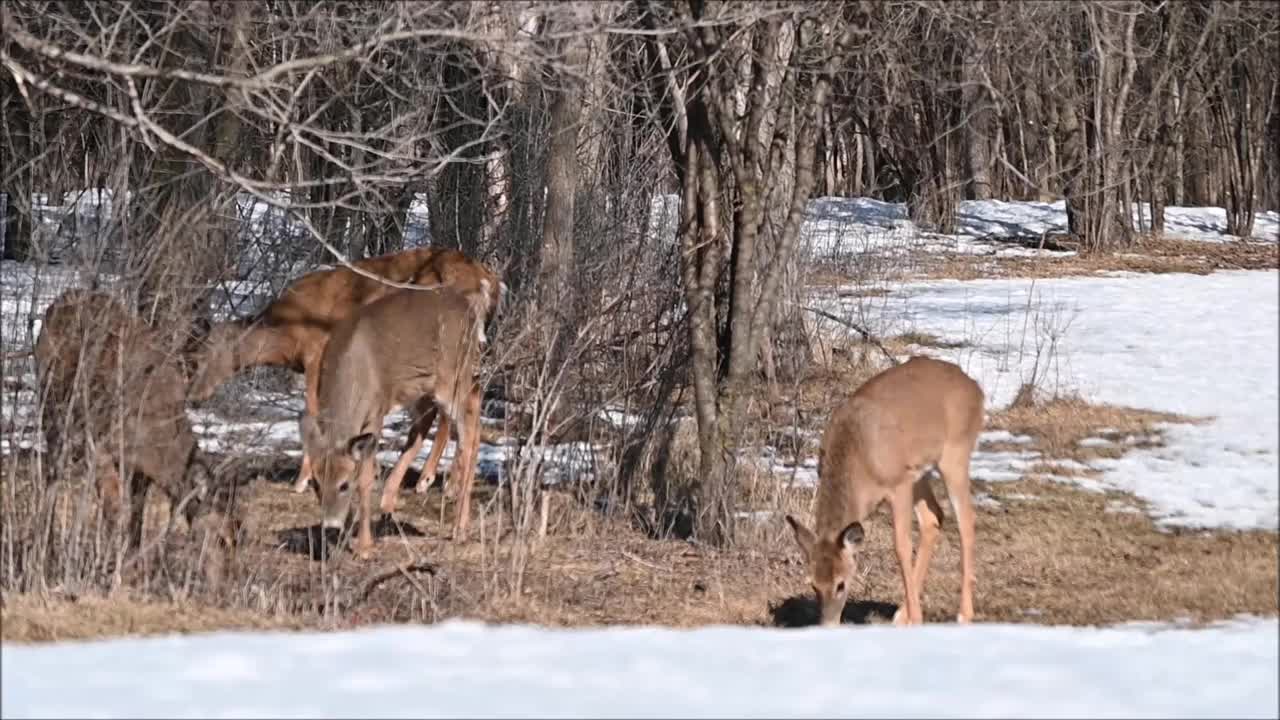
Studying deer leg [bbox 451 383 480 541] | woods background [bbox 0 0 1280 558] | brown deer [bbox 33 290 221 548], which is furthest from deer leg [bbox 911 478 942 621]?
brown deer [bbox 33 290 221 548]

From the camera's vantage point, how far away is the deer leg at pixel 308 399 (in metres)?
12.8

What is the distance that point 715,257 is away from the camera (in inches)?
451

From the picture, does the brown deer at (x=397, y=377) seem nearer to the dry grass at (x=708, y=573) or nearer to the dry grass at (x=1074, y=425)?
the dry grass at (x=708, y=573)

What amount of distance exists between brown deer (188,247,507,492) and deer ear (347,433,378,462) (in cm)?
178

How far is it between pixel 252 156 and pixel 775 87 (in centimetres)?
812

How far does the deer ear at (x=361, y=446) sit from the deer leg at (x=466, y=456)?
0.64 meters

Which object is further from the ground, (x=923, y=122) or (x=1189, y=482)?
(x=923, y=122)

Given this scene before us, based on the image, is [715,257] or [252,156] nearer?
[715,257]

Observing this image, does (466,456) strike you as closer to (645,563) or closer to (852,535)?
(645,563)

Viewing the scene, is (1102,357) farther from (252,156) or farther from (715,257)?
(252,156)

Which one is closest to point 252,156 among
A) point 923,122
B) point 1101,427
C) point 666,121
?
point 666,121

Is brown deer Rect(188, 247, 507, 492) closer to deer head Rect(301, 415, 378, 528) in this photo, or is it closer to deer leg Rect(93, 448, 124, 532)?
deer head Rect(301, 415, 378, 528)

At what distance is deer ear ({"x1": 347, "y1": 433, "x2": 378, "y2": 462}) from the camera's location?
11586mm

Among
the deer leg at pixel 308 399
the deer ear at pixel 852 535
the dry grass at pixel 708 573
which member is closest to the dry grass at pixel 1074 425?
the dry grass at pixel 708 573
